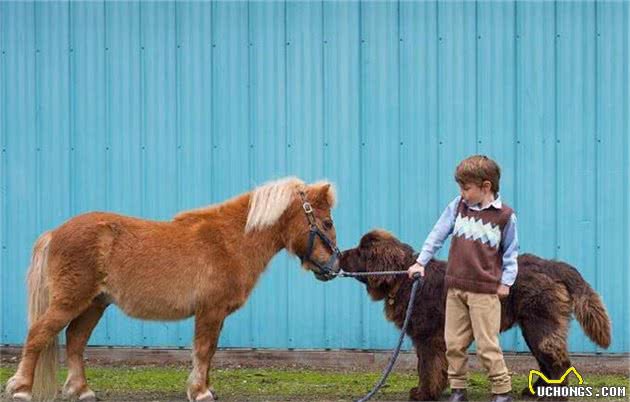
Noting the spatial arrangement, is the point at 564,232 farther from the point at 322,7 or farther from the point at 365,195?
the point at 322,7

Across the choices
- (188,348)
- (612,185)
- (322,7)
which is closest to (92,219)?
(188,348)

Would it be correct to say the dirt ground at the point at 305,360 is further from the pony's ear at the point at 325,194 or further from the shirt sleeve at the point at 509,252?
the shirt sleeve at the point at 509,252

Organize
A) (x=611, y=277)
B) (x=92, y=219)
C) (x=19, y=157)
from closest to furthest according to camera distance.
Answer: (x=92, y=219) < (x=611, y=277) < (x=19, y=157)

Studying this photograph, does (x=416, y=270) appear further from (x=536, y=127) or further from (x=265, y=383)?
(x=536, y=127)

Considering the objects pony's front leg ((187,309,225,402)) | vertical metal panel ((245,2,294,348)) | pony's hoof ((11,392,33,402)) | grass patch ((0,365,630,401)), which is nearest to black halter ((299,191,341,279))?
pony's front leg ((187,309,225,402))

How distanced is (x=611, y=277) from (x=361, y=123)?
9.16ft

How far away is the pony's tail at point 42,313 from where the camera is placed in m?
8.28

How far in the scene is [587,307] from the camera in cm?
838

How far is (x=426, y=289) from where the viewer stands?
27.9ft

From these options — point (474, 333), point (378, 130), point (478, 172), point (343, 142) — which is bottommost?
point (474, 333)

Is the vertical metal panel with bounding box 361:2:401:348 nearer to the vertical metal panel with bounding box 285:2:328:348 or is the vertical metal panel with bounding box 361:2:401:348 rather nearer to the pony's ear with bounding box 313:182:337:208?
the vertical metal panel with bounding box 285:2:328:348

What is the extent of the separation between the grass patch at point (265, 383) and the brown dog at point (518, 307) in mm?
555

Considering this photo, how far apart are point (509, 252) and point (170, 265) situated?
8.48 ft

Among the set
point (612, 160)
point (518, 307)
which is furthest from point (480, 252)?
point (612, 160)
